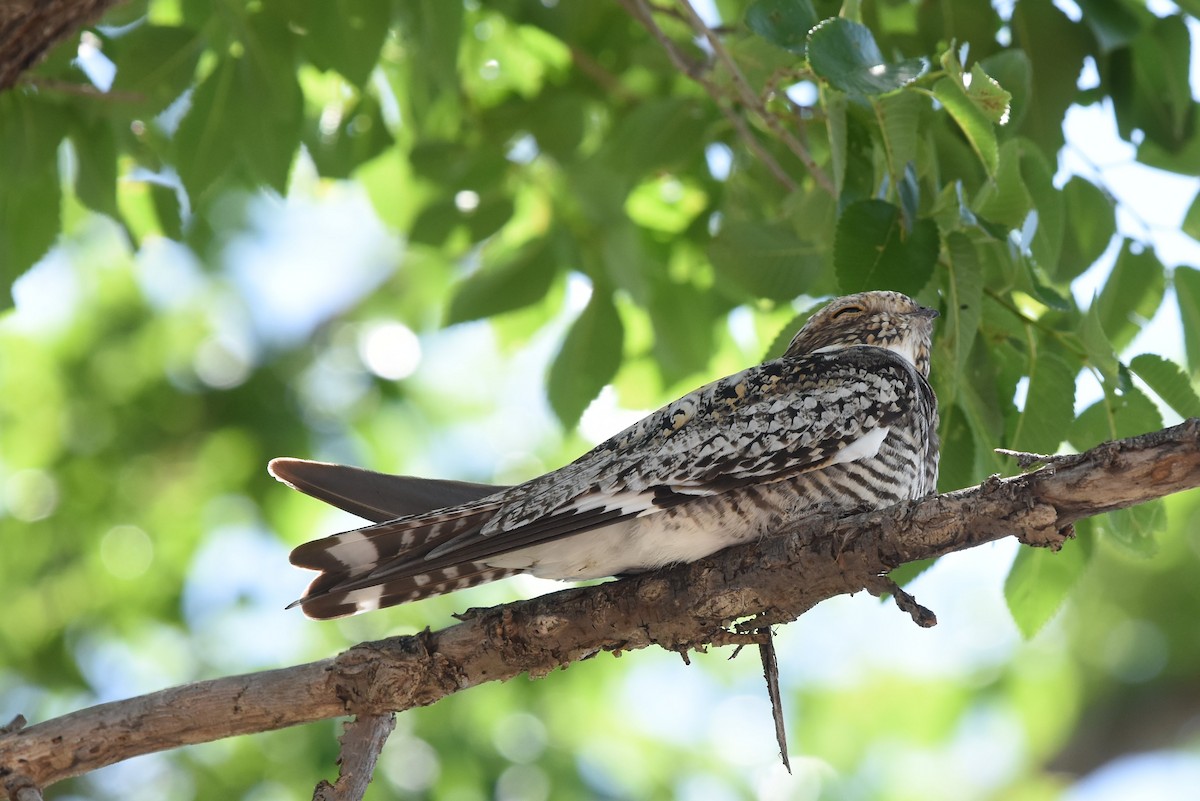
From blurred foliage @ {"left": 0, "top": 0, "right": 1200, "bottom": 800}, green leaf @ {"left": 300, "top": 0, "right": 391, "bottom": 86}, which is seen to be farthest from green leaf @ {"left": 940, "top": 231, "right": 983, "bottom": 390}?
green leaf @ {"left": 300, "top": 0, "right": 391, "bottom": 86}

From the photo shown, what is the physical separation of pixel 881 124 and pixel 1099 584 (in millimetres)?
8050

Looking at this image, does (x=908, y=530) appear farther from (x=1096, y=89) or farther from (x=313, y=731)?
(x=313, y=731)

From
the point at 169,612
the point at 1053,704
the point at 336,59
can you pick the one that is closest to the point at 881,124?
the point at 336,59

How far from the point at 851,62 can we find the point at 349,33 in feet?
5.48

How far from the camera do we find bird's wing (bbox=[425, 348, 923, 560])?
266cm

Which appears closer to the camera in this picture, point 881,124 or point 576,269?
point 881,124

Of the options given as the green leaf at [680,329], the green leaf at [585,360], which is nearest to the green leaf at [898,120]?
the green leaf at [585,360]

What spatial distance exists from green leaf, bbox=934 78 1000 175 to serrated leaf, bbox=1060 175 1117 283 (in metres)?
0.89

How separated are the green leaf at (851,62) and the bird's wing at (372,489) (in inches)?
52.8

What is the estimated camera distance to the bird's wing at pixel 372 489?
106 inches

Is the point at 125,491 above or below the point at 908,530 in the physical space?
below

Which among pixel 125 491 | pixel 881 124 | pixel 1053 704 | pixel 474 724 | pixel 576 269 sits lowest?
pixel 1053 704

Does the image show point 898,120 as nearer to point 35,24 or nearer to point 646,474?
point 646,474

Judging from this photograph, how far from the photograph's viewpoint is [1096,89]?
140 inches
